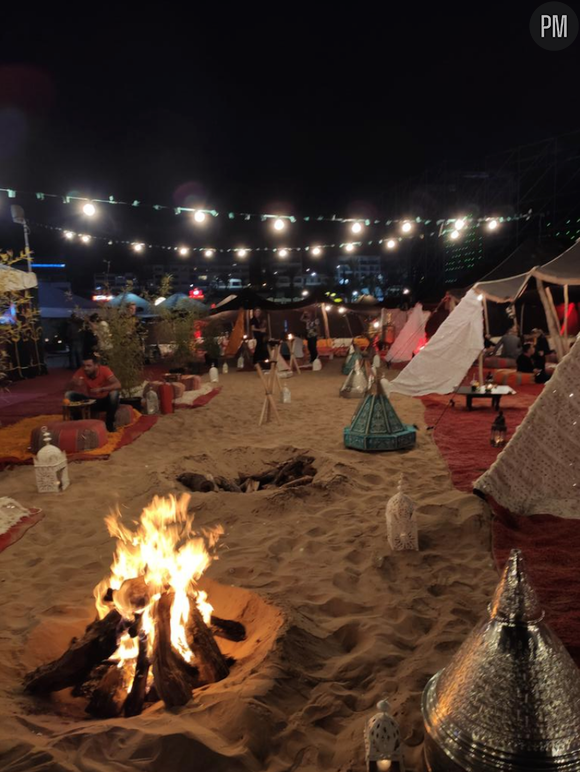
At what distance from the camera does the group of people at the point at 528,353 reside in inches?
513

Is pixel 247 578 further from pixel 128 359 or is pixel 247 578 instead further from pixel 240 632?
pixel 128 359

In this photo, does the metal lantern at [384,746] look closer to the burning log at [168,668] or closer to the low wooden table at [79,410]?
the burning log at [168,668]

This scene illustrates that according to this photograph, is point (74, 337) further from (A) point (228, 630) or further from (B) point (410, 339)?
(A) point (228, 630)

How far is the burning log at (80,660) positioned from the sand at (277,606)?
0.09 metres

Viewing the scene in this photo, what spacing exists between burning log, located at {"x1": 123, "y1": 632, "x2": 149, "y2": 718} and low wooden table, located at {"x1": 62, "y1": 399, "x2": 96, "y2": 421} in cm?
602

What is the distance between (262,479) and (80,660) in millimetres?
3922

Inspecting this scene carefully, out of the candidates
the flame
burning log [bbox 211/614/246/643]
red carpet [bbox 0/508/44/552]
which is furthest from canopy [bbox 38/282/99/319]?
burning log [bbox 211/614/246/643]

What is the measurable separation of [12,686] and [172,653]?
2.85ft

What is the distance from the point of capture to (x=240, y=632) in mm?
3305

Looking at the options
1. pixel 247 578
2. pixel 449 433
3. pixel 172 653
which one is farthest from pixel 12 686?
pixel 449 433

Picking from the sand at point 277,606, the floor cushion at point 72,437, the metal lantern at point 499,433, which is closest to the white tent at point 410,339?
the metal lantern at point 499,433

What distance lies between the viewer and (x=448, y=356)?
12.5 metres

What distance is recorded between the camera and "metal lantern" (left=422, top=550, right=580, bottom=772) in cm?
167

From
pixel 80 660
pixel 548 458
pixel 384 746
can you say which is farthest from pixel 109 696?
pixel 548 458
